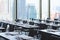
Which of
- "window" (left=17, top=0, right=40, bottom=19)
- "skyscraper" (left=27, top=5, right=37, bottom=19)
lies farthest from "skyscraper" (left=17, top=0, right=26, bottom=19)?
"skyscraper" (left=27, top=5, right=37, bottom=19)

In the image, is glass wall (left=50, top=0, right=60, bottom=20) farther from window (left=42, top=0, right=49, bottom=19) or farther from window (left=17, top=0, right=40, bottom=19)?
window (left=17, top=0, right=40, bottom=19)

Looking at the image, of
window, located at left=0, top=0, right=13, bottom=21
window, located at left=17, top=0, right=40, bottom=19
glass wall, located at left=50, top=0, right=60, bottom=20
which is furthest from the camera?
window, located at left=17, top=0, right=40, bottom=19

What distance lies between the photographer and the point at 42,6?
11375 millimetres

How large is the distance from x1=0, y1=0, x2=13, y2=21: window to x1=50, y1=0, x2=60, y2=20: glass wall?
8.56ft

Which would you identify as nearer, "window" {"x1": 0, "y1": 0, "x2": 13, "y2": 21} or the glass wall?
the glass wall

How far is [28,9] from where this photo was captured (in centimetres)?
1129

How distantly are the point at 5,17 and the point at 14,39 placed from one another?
21.6 feet

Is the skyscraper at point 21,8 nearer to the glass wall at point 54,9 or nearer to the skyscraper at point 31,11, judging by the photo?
the skyscraper at point 31,11

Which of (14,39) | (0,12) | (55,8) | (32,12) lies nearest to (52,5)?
(55,8)

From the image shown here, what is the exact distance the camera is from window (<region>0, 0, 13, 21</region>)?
422 inches

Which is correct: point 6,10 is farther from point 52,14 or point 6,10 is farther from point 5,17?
point 52,14

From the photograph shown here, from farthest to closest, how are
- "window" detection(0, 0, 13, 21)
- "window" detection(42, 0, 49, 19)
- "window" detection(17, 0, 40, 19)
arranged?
"window" detection(17, 0, 40, 19) → "window" detection(42, 0, 49, 19) → "window" detection(0, 0, 13, 21)

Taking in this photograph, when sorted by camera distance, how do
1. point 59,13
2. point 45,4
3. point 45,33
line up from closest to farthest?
1. point 45,33
2. point 59,13
3. point 45,4

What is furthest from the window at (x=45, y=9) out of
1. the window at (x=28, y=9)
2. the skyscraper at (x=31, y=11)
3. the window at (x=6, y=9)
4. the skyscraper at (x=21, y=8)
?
the window at (x=6, y=9)
